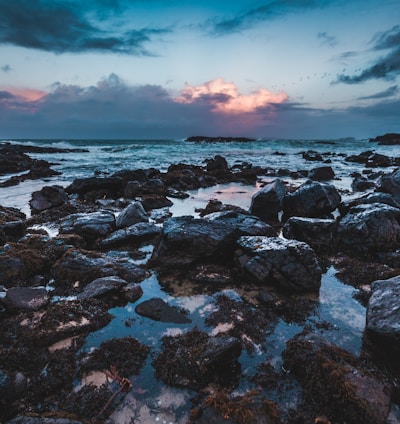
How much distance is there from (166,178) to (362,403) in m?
16.5

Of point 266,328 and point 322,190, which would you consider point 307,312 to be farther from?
point 322,190

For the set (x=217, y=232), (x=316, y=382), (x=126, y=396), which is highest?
(x=217, y=232)

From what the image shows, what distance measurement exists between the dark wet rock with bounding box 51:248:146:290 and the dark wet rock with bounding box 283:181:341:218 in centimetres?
620

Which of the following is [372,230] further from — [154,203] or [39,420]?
[154,203]

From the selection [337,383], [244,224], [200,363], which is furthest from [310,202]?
[200,363]

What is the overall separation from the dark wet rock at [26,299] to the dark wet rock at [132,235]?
2815mm

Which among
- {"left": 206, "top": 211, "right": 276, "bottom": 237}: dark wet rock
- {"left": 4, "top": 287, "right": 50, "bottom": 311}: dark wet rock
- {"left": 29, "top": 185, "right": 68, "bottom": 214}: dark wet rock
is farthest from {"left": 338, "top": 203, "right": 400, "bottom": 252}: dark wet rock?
{"left": 29, "top": 185, "right": 68, "bottom": 214}: dark wet rock

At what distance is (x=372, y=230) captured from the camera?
6984 mm

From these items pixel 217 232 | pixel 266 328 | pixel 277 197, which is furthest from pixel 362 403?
pixel 277 197

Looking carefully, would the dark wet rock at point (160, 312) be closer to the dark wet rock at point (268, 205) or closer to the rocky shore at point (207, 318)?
the rocky shore at point (207, 318)

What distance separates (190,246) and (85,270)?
2.13 metres

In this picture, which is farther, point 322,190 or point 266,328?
point 322,190

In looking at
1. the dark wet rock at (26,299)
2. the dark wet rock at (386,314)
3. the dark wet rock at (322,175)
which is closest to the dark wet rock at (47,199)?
the dark wet rock at (26,299)

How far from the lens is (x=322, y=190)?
1018 centimetres
